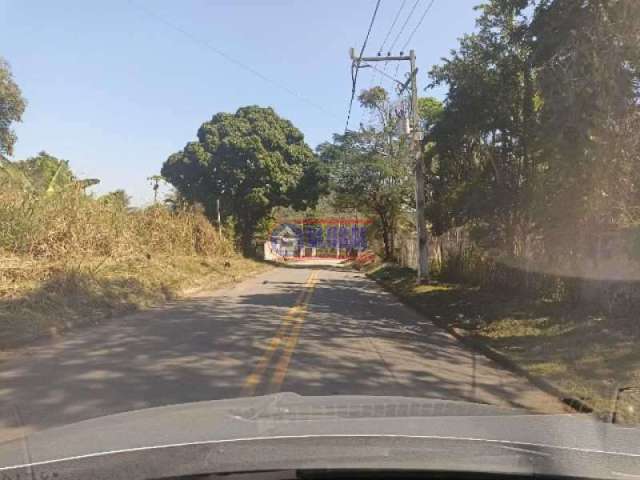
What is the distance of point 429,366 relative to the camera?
9.14 meters

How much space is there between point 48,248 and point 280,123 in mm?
30261

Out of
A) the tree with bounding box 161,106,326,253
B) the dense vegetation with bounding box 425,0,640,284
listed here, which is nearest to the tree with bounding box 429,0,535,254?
the dense vegetation with bounding box 425,0,640,284

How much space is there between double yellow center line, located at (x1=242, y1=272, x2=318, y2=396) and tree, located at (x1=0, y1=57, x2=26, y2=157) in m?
20.8

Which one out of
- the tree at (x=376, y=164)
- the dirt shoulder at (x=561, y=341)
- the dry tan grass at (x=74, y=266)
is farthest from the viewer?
the tree at (x=376, y=164)

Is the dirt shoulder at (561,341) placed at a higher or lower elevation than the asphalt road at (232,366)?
higher

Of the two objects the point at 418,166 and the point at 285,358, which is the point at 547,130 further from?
the point at 418,166

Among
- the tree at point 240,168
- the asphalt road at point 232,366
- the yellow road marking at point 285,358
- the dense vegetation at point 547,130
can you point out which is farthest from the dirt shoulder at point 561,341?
the tree at point 240,168

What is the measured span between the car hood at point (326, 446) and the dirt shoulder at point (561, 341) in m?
3.13

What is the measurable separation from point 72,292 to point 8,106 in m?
19.4

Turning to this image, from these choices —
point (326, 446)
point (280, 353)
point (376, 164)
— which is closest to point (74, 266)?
point (280, 353)

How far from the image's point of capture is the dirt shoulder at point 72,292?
38.5 feet

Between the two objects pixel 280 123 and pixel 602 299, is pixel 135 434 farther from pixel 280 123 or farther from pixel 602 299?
pixel 280 123

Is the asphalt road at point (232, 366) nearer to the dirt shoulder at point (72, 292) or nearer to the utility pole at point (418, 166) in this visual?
the dirt shoulder at point (72, 292)

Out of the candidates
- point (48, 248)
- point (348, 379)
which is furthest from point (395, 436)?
point (48, 248)
